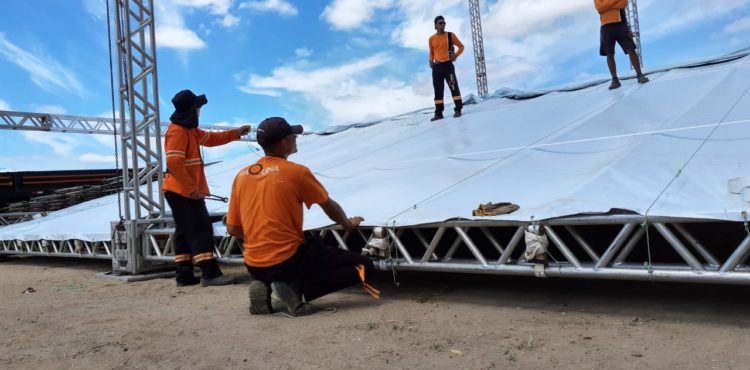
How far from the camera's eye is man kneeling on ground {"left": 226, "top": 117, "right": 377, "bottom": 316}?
3.74 metres

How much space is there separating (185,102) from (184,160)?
0.58 meters

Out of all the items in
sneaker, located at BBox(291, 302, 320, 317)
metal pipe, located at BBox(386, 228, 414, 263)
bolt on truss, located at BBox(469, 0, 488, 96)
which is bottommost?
sneaker, located at BBox(291, 302, 320, 317)

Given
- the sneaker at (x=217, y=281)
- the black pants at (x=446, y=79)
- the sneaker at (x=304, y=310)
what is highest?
the black pants at (x=446, y=79)

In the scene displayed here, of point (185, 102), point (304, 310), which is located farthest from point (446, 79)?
point (304, 310)

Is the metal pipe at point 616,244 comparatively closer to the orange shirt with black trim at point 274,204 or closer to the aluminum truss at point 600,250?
the aluminum truss at point 600,250

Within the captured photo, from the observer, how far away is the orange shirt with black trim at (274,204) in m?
3.72

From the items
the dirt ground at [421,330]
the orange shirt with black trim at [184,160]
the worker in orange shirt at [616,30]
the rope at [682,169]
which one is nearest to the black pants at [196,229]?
the orange shirt with black trim at [184,160]

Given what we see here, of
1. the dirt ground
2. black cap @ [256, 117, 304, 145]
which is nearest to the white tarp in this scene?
the dirt ground

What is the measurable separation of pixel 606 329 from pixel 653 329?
0.25m

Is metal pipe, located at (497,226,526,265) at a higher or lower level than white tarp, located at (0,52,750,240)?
lower

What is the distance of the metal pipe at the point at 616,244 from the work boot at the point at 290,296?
2.01 meters

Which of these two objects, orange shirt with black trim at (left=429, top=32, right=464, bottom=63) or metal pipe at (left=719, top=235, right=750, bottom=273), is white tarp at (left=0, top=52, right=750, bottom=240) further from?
orange shirt with black trim at (left=429, top=32, right=464, bottom=63)

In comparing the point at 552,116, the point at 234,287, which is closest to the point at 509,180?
the point at 552,116

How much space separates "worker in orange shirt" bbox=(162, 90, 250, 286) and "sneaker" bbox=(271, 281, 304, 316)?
165 centimetres
